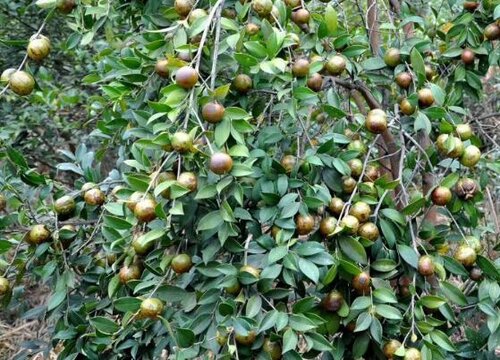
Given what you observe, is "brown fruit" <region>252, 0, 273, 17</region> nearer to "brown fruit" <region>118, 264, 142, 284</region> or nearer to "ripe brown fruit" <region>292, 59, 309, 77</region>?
"ripe brown fruit" <region>292, 59, 309, 77</region>

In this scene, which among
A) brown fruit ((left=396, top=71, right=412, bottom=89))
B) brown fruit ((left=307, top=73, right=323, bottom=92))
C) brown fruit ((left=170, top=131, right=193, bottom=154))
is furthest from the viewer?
brown fruit ((left=396, top=71, right=412, bottom=89))

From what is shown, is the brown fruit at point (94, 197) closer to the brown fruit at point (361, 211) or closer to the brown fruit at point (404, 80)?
the brown fruit at point (361, 211)

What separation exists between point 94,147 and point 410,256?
9.38 feet

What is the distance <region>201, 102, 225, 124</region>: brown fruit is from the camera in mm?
1235

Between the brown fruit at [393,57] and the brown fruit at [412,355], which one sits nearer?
the brown fruit at [412,355]

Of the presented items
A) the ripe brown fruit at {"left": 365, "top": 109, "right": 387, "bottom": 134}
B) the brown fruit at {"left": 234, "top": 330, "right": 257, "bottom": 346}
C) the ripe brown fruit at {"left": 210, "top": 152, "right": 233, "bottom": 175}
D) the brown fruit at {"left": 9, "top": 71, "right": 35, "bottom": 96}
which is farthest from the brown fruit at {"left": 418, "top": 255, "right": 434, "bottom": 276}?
the brown fruit at {"left": 9, "top": 71, "right": 35, "bottom": 96}

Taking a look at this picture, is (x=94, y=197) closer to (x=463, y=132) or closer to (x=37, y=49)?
(x=37, y=49)

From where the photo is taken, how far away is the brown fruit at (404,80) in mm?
1690

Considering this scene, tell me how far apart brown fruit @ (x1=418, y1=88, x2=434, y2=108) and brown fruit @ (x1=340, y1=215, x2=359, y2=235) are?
426mm

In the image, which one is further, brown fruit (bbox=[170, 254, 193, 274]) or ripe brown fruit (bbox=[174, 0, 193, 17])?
ripe brown fruit (bbox=[174, 0, 193, 17])

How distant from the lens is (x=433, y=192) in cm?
155

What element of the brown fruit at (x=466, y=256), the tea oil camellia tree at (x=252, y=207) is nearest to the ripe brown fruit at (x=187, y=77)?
the tea oil camellia tree at (x=252, y=207)

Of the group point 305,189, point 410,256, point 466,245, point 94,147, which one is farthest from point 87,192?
point 94,147

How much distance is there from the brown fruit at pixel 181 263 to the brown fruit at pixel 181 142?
261 mm
